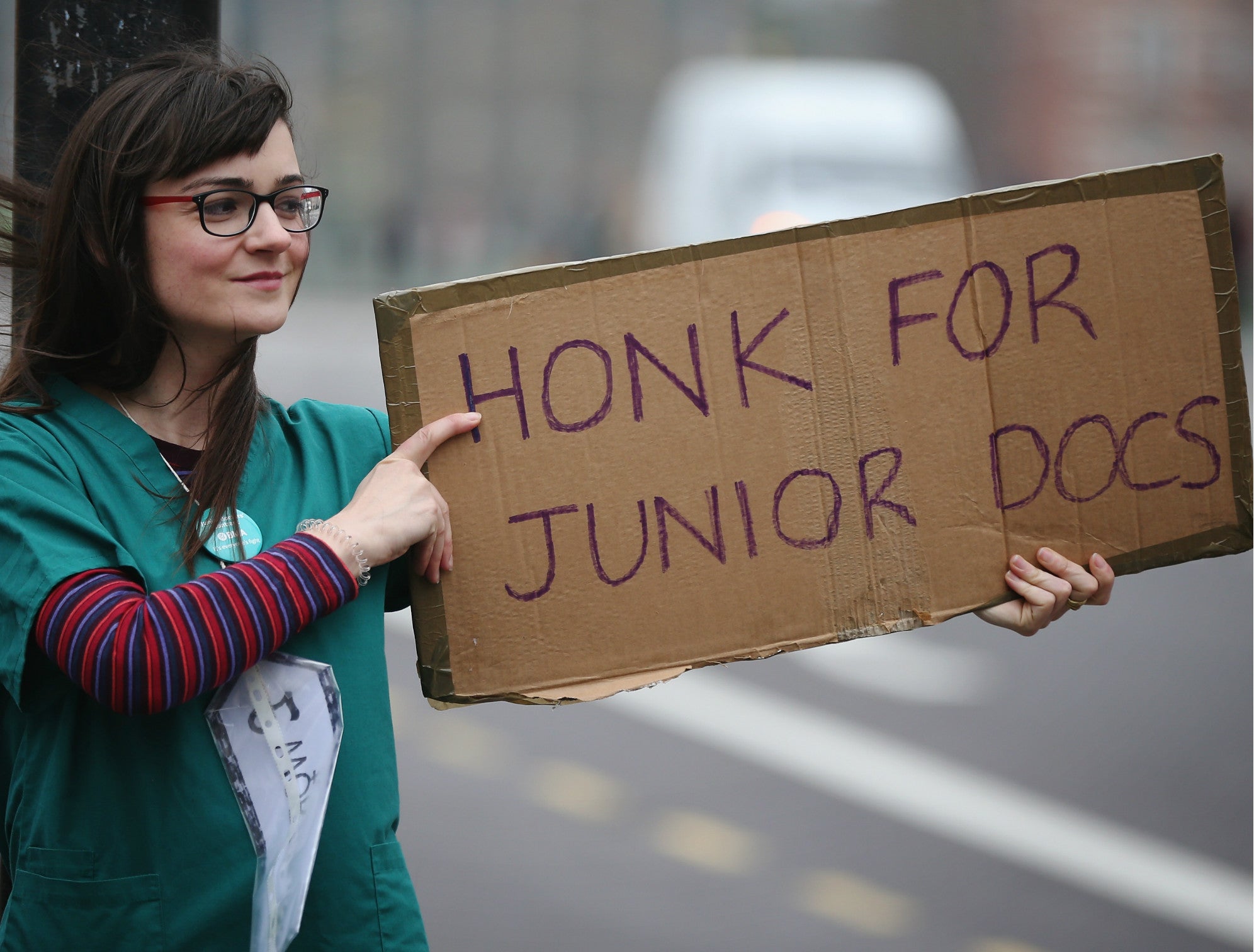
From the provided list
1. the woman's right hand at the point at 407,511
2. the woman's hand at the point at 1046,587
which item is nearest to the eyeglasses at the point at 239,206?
the woman's right hand at the point at 407,511

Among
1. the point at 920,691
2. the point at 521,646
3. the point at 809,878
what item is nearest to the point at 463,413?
the point at 521,646

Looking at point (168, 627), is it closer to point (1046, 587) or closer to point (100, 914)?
point (100, 914)

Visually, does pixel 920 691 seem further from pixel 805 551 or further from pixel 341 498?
pixel 341 498

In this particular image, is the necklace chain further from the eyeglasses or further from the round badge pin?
the eyeglasses

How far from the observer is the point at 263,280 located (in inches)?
63.4

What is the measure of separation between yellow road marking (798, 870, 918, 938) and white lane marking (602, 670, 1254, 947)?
0.34 meters

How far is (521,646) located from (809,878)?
2.26 meters

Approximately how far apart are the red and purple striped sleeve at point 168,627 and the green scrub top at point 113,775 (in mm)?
35

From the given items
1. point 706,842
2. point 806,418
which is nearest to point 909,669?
point 706,842

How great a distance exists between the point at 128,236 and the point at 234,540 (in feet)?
1.29

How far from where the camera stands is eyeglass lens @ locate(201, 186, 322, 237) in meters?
1.57

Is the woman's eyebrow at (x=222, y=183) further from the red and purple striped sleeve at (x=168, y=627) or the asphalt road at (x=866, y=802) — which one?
the asphalt road at (x=866, y=802)

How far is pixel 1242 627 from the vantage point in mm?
5457

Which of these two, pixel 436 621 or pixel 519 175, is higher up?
pixel 519 175
